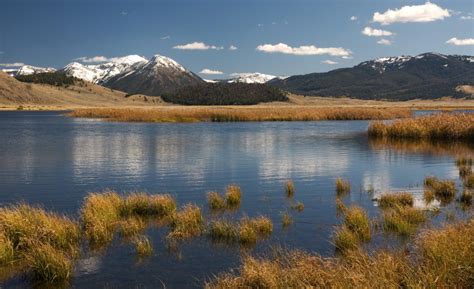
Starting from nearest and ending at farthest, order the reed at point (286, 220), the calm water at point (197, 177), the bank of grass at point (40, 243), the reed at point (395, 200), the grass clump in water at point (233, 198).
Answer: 1. the bank of grass at point (40, 243)
2. the calm water at point (197, 177)
3. the reed at point (286, 220)
4. the reed at point (395, 200)
5. the grass clump in water at point (233, 198)

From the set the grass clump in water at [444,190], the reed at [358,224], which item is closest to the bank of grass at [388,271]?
the reed at [358,224]

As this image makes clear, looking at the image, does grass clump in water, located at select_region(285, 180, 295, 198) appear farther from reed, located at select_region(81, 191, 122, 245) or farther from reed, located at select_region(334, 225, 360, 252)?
reed, located at select_region(334, 225, 360, 252)

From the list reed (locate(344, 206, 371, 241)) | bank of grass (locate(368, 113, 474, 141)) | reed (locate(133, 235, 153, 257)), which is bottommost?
reed (locate(133, 235, 153, 257))

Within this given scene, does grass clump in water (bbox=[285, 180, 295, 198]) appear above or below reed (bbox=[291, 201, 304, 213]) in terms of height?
above

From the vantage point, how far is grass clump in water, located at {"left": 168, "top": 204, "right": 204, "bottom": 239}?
57.7 ft

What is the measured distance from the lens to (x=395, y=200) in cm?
2238

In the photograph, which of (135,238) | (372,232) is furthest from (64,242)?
(372,232)

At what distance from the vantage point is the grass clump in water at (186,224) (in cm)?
1759

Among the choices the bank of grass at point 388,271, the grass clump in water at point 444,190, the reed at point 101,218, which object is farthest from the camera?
the grass clump in water at point 444,190

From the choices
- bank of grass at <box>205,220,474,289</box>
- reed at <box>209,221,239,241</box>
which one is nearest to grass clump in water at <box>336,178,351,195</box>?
reed at <box>209,221,239,241</box>

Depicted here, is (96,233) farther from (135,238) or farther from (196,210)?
(196,210)

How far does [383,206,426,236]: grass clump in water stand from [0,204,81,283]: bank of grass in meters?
11.0

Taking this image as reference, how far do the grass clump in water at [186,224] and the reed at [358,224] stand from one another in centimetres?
543

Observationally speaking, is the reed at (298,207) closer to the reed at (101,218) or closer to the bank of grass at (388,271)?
the reed at (101,218)
